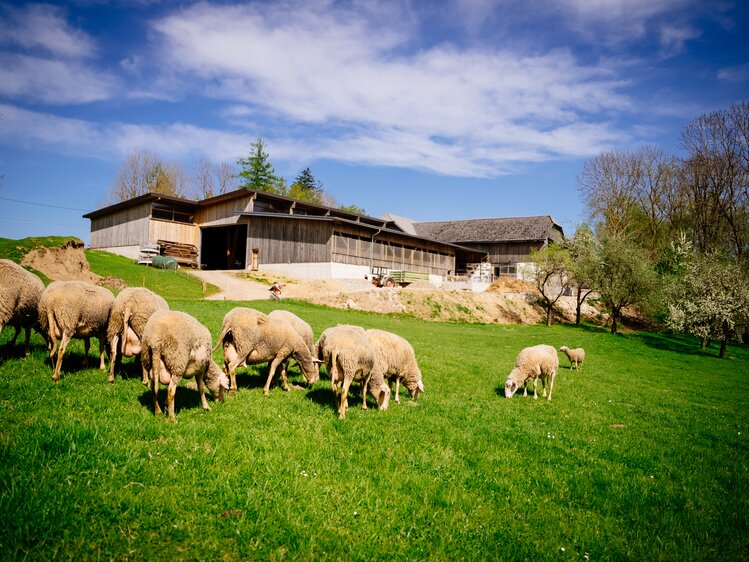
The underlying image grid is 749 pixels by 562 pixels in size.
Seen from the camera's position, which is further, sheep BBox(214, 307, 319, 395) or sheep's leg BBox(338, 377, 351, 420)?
sheep BBox(214, 307, 319, 395)

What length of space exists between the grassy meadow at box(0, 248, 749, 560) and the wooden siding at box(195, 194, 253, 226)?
37316mm

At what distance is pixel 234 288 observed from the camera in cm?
3372

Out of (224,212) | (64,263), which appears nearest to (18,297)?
(64,263)

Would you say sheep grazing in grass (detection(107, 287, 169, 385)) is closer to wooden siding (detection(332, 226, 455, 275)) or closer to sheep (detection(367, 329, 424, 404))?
sheep (detection(367, 329, 424, 404))

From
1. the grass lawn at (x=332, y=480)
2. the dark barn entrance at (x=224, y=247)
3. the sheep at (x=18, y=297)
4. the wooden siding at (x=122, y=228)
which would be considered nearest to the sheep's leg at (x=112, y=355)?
the grass lawn at (x=332, y=480)

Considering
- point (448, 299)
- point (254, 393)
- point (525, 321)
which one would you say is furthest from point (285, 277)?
point (254, 393)

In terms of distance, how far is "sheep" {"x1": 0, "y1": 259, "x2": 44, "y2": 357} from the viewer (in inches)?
328

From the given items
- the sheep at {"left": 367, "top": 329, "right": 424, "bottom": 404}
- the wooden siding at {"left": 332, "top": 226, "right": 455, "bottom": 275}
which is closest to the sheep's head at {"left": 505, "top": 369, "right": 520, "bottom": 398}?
the sheep at {"left": 367, "top": 329, "right": 424, "bottom": 404}

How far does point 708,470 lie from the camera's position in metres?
7.79

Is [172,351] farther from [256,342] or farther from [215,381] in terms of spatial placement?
[256,342]

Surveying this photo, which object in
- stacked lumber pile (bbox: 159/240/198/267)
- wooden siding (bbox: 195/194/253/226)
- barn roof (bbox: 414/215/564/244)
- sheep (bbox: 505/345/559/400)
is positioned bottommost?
sheep (bbox: 505/345/559/400)

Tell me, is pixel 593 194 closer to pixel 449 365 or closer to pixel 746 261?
pixel 746 261

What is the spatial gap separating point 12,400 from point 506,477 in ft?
25.2

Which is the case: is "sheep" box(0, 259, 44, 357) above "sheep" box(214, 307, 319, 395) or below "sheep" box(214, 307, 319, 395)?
above
